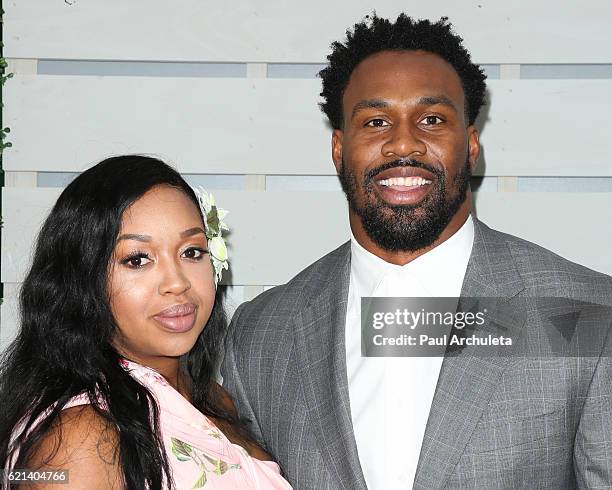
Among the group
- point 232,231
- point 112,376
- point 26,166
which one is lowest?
point 112,376

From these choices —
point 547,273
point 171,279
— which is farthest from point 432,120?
point 171,279

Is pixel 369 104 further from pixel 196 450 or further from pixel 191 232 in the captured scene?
pixel 196 450

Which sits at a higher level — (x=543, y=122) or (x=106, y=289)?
Answer: (x=543, y=122)

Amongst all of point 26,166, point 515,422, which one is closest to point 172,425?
point 515,422

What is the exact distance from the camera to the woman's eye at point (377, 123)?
1557 millimetres

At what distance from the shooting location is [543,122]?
1985 millimetres

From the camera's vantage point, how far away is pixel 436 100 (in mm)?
1549

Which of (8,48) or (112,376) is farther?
(8,48)

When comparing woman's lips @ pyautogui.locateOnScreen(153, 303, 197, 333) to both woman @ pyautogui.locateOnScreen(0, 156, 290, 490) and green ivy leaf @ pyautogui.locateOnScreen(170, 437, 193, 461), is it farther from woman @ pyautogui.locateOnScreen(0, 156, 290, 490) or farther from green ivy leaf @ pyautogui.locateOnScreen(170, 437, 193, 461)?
green ivy leaf @ pyautogui.locateOnScreen(170, 437, 193, 461)

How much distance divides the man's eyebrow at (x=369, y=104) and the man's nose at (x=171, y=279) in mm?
476

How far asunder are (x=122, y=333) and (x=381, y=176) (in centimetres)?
53

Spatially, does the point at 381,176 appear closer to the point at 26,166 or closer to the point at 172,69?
the point at 172,69

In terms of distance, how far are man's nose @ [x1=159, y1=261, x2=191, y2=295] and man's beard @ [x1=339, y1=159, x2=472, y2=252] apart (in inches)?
15.6

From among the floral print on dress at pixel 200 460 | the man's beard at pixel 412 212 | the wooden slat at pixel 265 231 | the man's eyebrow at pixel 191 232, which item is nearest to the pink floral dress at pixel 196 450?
the floral print on dress at pixel 200 460
